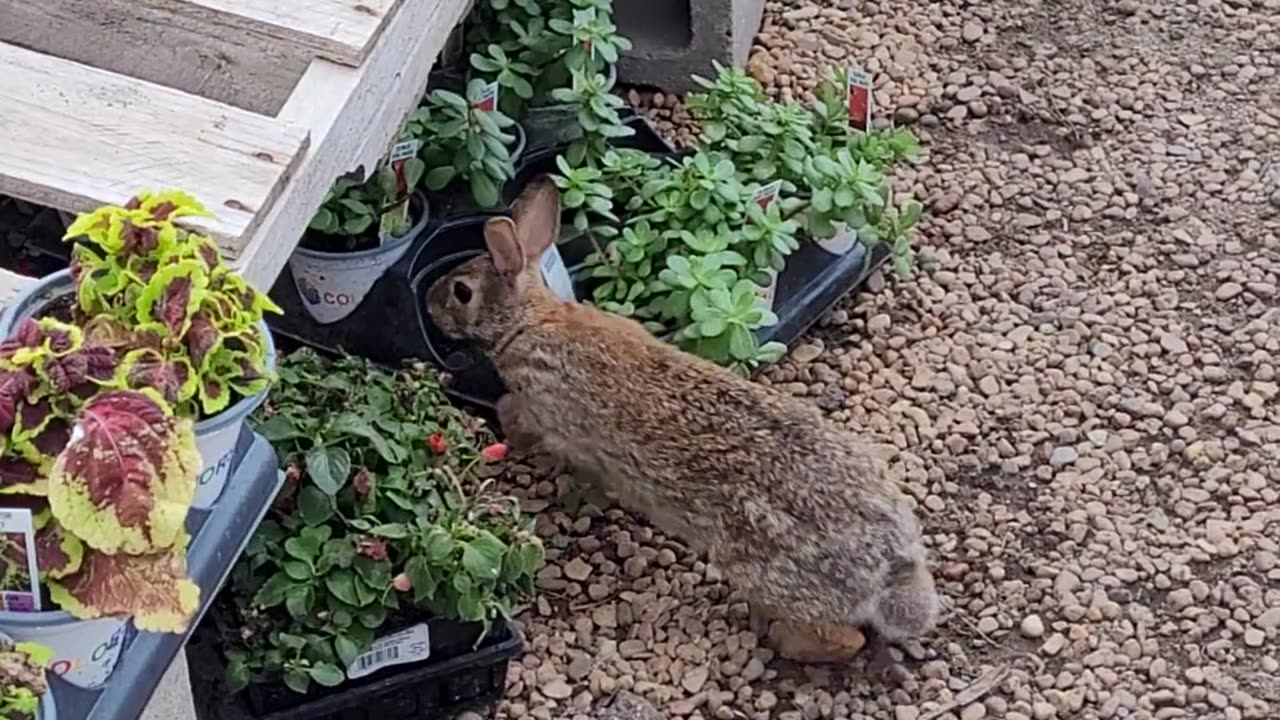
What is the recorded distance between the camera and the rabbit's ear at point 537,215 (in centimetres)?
410

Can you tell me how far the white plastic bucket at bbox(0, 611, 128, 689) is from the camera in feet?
7.90

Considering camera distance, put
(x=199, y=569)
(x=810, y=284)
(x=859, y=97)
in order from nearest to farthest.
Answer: (x=199, y=569) < (x=810, y=284) < (x=859, y=97)

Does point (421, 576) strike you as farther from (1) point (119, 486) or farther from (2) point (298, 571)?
(1) point (119, 486)

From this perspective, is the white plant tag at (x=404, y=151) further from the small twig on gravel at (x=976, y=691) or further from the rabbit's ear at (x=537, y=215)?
the small twig on gravel at (x=976, y=691)

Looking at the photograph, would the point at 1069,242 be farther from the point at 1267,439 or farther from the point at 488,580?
the point at 488,580

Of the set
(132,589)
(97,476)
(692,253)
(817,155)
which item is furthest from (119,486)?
(817,155)

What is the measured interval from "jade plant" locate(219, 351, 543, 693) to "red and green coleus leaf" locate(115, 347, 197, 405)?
910 millimetres

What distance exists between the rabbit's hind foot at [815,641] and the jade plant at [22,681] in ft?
5.28

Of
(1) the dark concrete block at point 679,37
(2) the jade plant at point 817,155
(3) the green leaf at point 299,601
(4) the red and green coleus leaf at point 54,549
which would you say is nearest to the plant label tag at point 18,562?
(4) the red and green coleus leaf at point 54,549

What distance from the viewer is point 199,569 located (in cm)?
272

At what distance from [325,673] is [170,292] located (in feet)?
3.32

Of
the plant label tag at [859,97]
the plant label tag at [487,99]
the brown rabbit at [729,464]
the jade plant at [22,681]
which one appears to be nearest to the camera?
the jade plant at [22,681]

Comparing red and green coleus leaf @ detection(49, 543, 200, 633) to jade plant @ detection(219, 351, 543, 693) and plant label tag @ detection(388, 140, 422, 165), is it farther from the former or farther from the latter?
plant label tag @ detection(388, 140, 422, 165)

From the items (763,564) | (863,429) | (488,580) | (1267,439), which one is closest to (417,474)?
(488,580)
